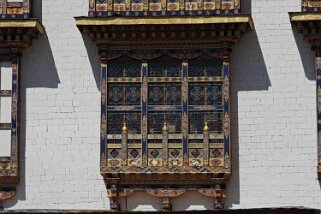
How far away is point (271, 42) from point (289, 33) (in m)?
0.43

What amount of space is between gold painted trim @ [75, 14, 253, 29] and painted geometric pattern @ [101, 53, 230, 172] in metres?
0.92

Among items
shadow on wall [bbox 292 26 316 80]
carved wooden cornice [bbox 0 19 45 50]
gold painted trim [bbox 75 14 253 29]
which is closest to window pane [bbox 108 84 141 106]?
gold painted trim [bbox 75 14 253 29]

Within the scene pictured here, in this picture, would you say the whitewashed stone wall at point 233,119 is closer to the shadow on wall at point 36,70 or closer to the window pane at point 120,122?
the shadow on wall at point 36,70

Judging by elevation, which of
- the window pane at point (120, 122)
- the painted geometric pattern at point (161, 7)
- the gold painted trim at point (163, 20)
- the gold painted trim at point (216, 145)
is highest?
the painted geometric pattern at point (161, 7)

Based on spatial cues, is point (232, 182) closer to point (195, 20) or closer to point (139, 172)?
point (139, 172)

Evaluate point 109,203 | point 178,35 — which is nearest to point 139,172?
point 109,203

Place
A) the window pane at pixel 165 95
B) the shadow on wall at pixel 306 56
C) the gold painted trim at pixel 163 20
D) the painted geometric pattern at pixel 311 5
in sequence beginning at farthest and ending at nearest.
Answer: the window pane at pixel 165 95, the shadow on wall at pixel 306 56, the painted geometric pattern at pixel 311 5, the gold painted trim at pixel 163 20

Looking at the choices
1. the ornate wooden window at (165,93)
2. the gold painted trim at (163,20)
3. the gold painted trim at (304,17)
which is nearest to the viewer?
the gold painted trim at (304,17)

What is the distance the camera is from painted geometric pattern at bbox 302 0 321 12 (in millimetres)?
23234

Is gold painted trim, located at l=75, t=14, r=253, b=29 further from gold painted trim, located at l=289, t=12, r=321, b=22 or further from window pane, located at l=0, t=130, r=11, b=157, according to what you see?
window pane, located at l=0, t=130, r=11, b=157

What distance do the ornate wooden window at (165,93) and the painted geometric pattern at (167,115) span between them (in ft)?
0.07

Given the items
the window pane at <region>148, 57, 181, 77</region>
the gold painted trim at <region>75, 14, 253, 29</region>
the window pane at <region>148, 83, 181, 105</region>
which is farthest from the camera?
the window pane at <region>148, 57, 181, 77</region>

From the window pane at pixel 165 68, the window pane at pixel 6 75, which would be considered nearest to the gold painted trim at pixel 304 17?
Answer: the window pane at pixel 165 68

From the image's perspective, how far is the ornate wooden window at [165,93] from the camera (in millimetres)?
23109
